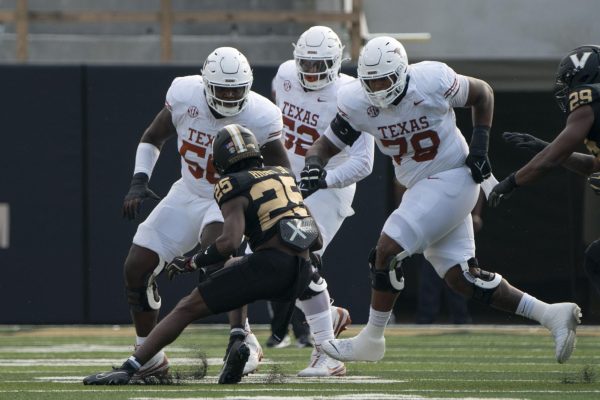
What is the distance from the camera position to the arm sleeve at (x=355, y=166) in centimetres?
864

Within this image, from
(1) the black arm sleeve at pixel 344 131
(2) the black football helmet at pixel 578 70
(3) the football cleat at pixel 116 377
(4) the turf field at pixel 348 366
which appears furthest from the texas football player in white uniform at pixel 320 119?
(3) the football cleat at pixel 116 377

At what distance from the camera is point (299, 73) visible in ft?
30.1

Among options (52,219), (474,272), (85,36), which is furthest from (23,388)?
(85,36)

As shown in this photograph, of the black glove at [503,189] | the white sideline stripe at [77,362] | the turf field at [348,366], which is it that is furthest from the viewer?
the white sideline stripe at [77,362]

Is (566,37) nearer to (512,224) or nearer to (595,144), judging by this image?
(512,224)

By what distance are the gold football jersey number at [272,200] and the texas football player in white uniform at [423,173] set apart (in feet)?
1.94

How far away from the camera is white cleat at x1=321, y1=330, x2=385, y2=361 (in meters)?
7.93

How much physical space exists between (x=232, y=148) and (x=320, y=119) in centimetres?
197

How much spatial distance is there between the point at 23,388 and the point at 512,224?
6688 mm

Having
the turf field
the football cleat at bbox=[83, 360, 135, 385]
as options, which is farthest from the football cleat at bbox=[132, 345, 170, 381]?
the football cleat at bbox=[83, 360, 135, 385]

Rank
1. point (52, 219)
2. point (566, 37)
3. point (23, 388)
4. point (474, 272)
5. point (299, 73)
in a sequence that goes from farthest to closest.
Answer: point (566, 37)
point (52, 219)
point (299, 73)
point (474, 272)
point (23, 388)

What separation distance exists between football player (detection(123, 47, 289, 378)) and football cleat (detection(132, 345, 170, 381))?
36 cm

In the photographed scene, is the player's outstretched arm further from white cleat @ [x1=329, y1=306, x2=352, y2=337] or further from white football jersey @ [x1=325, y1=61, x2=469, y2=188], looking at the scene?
white cleat @ [x1=329, y1=306, x2=352, y2=337]

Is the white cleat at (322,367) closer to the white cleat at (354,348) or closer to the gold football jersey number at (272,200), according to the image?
the white cleat at (354,348)
